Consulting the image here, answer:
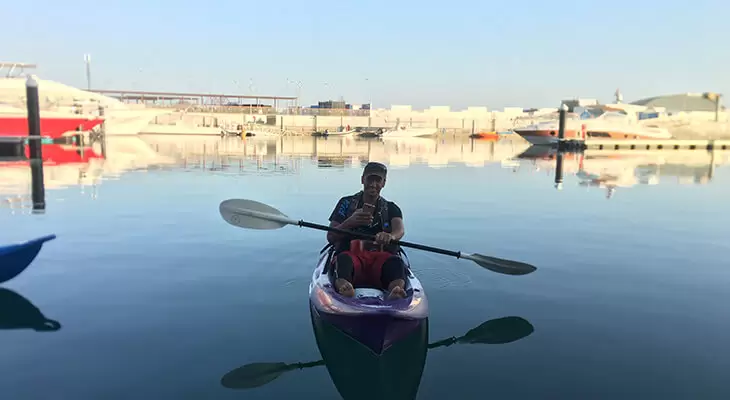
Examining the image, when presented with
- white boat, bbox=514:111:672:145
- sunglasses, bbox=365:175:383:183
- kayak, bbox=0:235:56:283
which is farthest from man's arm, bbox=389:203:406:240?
white boat, bbox=514:111:672:145

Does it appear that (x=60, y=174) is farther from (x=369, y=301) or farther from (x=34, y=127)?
(x=369, y=301)

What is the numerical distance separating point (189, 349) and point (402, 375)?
90.2 inches

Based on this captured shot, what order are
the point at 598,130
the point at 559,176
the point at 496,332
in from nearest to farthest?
the point at 496,332, the point at 559,176, the point at 598,130

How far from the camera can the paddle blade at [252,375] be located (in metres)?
4.78

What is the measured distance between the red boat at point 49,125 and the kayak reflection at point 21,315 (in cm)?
3396

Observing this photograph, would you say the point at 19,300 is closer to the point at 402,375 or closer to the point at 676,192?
the point at 402,375

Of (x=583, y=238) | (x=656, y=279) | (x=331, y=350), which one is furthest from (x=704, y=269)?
(x=331, y=350)

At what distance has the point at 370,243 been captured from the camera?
6508 mm

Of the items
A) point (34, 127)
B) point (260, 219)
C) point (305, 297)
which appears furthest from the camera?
point (34, 127)

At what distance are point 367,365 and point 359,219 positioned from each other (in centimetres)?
199

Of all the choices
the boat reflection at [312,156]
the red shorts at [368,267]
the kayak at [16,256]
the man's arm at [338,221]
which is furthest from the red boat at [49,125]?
the red shorts at [368,267]

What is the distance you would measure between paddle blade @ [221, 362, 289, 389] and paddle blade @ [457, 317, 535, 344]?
2122 millimetres

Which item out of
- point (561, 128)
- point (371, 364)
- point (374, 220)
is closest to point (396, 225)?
point (374, 220)

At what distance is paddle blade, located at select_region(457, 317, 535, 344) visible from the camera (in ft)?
19.5
